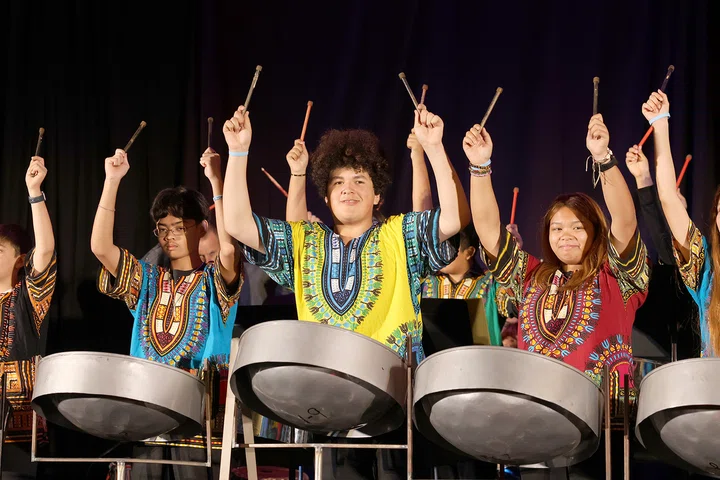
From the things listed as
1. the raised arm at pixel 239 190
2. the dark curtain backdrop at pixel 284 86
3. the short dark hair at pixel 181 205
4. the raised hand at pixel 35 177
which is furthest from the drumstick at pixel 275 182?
the raised arm at pixel 239 190

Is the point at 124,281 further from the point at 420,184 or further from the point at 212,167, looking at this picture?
the point at 420,184

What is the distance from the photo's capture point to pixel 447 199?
88.9 inches

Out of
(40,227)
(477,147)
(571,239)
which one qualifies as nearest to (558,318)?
(571,239)

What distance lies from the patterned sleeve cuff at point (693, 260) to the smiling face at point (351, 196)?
0.71m

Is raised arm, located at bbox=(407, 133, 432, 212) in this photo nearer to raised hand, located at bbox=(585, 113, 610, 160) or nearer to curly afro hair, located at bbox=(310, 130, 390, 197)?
curly afro hair, located at bbox=(310, 130, 390, 197)

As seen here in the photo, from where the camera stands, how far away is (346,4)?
3312mm

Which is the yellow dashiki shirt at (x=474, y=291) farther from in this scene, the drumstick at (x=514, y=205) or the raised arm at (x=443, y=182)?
the raised arm at (x=443, y=182)

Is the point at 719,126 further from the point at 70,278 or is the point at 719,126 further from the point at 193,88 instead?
the point at 70,278

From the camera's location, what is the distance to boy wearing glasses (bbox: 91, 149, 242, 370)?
102 inches

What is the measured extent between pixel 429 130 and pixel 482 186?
173 mm

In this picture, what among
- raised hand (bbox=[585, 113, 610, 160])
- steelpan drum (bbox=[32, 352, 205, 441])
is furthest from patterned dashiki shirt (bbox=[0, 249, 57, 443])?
raised hand (bbox=[585, 113, 610, 160])

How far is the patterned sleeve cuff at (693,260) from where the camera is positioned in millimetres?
2244

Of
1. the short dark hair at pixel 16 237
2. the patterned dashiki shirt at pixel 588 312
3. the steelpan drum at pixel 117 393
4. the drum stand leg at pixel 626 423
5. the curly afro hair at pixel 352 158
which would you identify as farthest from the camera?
the short dark hair at pixel 16 237

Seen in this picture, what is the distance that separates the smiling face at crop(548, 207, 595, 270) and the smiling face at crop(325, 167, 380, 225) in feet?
1.46
